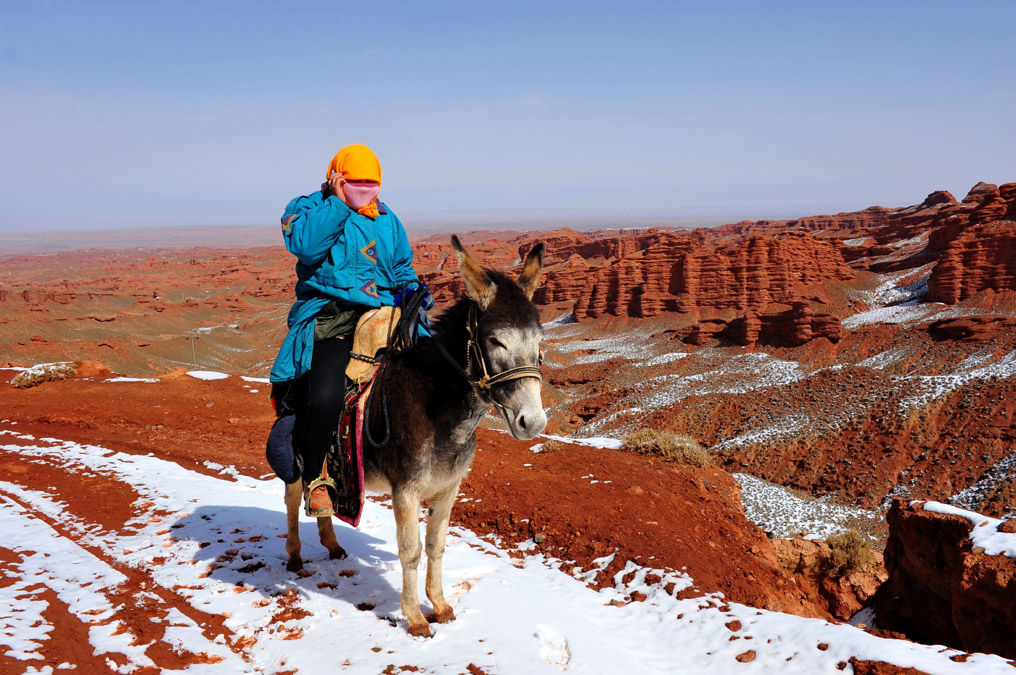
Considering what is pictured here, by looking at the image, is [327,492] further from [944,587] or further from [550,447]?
[550,447]

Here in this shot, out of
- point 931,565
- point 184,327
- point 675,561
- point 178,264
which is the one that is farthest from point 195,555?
point 178,264

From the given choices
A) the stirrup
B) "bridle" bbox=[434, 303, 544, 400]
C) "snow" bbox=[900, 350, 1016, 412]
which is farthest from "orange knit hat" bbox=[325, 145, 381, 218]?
"snow" bbox=[900, 350, 1016, 412]

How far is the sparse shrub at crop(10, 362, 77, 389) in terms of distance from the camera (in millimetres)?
18625

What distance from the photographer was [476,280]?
10.4ft

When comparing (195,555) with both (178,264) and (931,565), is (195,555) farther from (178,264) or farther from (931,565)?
(178,264)

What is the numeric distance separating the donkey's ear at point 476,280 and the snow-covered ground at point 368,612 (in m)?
2.65

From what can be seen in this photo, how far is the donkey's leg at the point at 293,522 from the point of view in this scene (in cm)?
498

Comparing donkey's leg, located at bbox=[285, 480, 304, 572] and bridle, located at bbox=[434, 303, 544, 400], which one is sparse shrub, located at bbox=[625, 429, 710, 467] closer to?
donkey's leg, located at bbox=[285, 480, 304, 572]

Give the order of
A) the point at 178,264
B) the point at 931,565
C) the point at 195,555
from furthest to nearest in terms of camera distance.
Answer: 1. the point at 178,264
2. the point at 931,565
3. the point at 195,555

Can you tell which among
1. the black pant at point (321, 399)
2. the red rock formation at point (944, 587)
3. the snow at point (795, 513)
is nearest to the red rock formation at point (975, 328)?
the snow at point (795, 513)

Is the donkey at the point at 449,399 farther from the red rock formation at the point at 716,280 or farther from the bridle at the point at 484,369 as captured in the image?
the red rock formation at the point at 716,280

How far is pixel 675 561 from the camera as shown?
20.0 ft

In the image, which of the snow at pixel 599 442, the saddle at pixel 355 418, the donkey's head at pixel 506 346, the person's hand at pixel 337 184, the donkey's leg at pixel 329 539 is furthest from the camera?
the snow at pixel 599 442

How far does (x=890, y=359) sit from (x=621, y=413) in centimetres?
2199
